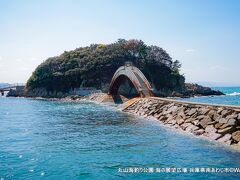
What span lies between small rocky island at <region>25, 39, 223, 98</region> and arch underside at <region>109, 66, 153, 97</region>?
58.0 ft

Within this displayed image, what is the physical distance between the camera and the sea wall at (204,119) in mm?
22094

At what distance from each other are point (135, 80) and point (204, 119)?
121 ft

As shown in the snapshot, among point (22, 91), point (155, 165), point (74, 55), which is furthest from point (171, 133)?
point (22, 91)

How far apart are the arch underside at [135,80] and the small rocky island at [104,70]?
17686 mm

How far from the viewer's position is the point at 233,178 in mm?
13836

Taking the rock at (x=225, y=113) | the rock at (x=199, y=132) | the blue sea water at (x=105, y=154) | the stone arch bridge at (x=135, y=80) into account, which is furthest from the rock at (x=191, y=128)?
the stone arch bridge at (x=135, y=80)

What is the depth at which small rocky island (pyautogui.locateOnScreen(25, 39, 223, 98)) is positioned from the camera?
106 m

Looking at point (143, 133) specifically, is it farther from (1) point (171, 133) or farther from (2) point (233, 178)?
(2) point (233, 178)

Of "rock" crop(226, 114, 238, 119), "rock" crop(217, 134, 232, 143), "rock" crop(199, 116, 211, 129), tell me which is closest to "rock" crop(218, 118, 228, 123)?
"rock" crop(226, 114, 238, 119)

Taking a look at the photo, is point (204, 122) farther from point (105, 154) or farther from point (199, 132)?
point (105, 154)

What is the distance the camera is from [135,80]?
207 feet

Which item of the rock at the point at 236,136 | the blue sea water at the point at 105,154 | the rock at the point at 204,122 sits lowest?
the blue sea water at the point at 105,154

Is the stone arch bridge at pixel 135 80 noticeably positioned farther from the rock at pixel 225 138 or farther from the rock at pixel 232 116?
the rock at pixel 225 138

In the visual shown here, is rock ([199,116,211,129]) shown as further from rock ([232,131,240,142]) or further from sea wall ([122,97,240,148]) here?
rock ([232,131,240,142])
